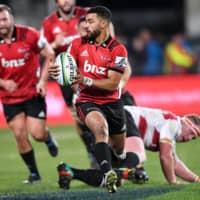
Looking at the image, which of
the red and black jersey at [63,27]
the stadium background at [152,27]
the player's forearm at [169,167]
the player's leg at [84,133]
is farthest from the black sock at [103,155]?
the stadium background at [152,27]

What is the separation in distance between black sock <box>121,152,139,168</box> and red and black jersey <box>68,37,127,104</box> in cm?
85

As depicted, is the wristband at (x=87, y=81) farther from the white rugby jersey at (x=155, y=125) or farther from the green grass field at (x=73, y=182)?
the white rugby jersey at (x=155, y=125)

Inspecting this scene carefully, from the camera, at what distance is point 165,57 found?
23.5m

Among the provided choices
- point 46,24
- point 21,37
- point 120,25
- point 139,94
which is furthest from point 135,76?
point 21,37

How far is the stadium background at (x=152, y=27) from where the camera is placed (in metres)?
20.9

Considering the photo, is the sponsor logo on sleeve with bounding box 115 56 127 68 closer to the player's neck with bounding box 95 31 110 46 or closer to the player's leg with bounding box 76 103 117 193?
the player's neck with bounding box 95 31 110 46

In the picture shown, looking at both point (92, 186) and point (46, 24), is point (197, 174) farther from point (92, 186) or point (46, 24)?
point (46, 24)

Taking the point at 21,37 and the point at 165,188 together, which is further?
the point at 21,37

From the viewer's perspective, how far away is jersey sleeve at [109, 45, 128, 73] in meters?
10.6

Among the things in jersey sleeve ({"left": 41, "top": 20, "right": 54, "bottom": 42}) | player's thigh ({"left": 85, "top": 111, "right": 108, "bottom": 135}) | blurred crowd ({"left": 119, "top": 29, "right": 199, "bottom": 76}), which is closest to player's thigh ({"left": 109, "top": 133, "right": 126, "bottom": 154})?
player's thigh ({"left": 85, "top": 111, "right": 108, "bottom": 135})

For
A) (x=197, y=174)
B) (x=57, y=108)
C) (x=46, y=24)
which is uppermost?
(x=46, y=24)

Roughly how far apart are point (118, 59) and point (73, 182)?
2.29m

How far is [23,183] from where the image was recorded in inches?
481

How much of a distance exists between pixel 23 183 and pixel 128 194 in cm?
241
